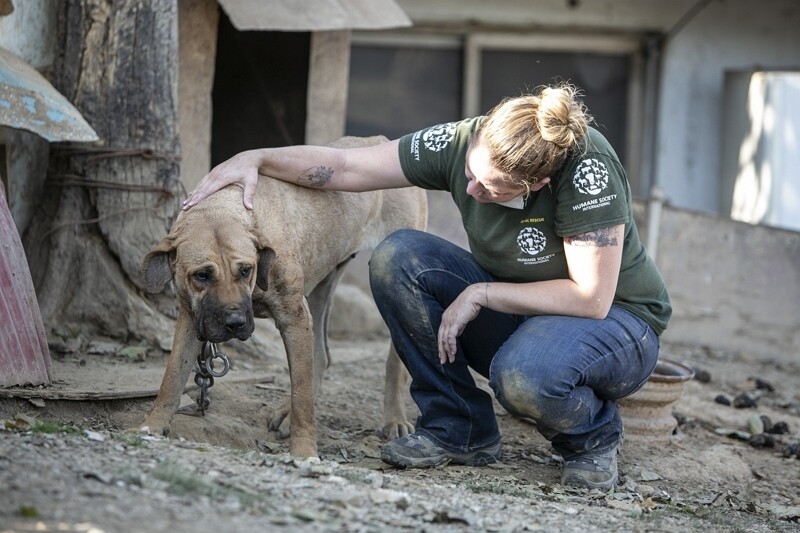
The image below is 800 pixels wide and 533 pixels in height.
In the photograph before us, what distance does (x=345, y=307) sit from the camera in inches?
302

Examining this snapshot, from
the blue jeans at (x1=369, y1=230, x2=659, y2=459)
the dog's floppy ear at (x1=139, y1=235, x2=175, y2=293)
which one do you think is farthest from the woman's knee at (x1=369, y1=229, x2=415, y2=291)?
the dog's floppy ear at (x1=139, y1=235, x2=175, y2=293)

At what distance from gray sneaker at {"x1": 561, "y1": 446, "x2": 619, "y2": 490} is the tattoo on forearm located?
1.61 meters

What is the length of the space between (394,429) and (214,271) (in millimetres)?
1495

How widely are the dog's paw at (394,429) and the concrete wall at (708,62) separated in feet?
17.9

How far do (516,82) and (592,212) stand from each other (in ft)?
20.1

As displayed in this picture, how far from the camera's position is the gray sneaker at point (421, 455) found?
14.9 ft

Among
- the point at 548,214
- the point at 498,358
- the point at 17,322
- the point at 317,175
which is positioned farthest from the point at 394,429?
the point at 17,322

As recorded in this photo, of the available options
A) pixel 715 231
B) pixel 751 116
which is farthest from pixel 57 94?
pixel 751 116

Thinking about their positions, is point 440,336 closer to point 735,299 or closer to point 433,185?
point 433,185

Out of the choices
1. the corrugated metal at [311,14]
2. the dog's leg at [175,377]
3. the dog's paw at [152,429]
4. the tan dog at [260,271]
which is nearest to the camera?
the tan dog at [260,271]

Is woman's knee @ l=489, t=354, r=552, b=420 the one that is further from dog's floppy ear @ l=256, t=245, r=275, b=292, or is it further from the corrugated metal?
the corrugated metal

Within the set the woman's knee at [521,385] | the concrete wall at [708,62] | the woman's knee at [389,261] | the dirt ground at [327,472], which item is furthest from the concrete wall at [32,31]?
the concrete wall at [708,62]

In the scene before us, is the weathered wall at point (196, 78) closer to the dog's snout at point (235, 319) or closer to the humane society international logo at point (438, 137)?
the humane society international logo at point (438, 137)

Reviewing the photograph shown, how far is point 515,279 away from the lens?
4.51m
